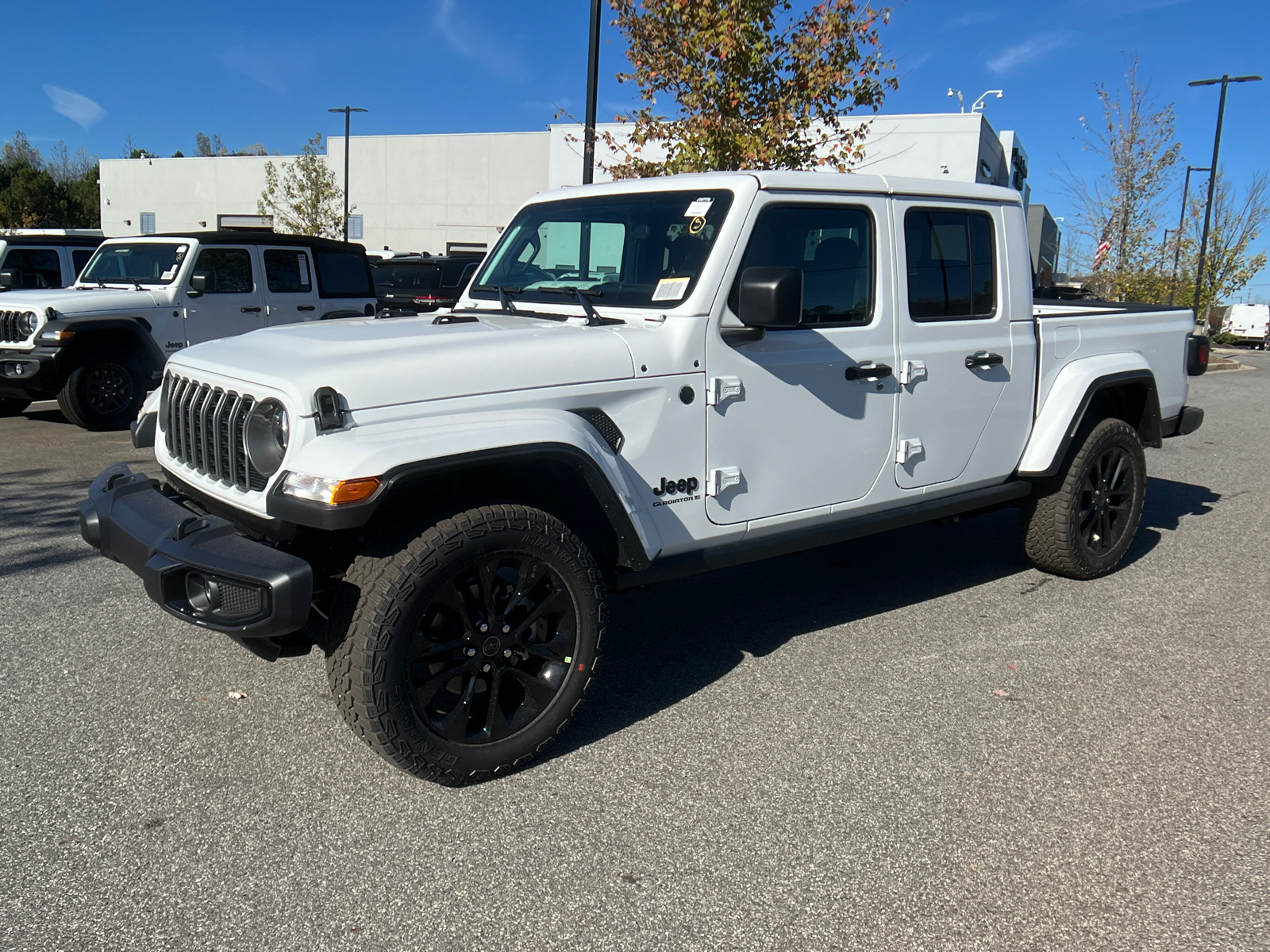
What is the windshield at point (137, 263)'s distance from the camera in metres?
10.0

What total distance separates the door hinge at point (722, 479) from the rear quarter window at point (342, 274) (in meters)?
8.09

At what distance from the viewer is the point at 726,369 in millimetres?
3648

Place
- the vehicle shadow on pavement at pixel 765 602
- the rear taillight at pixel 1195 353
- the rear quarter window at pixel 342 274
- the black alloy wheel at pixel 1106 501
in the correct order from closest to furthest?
the vehicle shadow on pavement at pixel 765 602
the black alloy wheel at pixel 1106 501
the rear taillight at pixel 1195 353
the rear quarter window at pixel 342 274

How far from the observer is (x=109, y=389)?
959 cm

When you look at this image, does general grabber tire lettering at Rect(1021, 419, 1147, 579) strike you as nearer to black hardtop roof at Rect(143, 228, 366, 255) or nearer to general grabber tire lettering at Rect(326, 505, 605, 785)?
general grabber tire lettering at Rect(326, 505, 605, 785)

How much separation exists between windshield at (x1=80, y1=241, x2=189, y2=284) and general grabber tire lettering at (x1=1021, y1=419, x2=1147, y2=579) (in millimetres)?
8360

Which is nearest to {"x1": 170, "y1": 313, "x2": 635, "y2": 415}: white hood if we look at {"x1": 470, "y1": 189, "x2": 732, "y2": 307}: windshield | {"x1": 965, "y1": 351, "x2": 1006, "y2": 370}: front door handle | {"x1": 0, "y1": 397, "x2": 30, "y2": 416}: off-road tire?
{"x1": 470, "y1": 189, "x2": 732, "y2": 307}: windshield

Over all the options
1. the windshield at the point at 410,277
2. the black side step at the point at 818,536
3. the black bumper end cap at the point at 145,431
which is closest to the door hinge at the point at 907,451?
the black side step at the point at 818,536

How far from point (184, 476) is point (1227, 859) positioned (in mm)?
3494

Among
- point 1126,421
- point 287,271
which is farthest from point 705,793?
point 287,271

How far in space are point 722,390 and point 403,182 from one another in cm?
4118

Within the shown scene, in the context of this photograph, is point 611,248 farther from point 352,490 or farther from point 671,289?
point 352,490

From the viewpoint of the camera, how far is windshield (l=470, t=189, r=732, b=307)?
375 cm

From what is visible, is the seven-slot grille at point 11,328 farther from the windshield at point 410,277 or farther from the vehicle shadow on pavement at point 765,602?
the windshield at point 410,277
